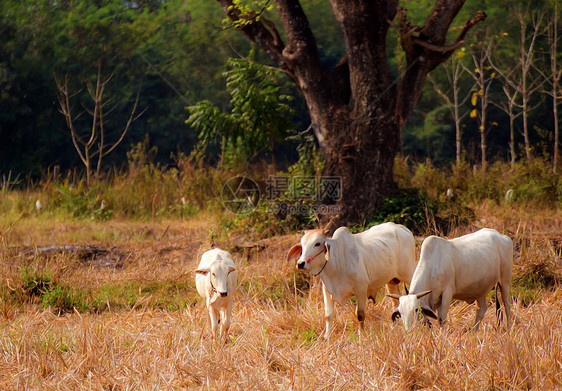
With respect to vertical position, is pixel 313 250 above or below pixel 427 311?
above

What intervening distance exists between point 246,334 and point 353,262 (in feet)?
3.58

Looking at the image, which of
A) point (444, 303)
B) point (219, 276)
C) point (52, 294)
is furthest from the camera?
point (52, 294)

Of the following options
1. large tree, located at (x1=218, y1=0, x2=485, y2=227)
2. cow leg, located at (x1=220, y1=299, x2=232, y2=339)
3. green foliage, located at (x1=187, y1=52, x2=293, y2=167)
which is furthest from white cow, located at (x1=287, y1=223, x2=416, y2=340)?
green foliage, located at (x1=187, y1=52, x2=293, y2=167)

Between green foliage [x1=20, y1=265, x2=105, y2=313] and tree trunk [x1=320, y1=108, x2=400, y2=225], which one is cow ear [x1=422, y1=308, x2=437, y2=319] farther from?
tree trunk [x1=320, y1=108, x2=400, y2=225]

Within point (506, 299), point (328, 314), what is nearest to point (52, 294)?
point (328, 314)

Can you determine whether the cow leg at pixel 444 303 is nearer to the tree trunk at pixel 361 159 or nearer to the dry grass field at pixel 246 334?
the dry grass field at pixel 246 334

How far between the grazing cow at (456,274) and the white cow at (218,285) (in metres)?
1.34

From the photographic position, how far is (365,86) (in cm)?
905

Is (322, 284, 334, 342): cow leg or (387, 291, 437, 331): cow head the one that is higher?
(387, 291, 437, 331): cow head

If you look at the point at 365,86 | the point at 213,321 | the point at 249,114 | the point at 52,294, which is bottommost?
the point at 52,294

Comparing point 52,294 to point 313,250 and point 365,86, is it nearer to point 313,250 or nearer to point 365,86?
point 313,250

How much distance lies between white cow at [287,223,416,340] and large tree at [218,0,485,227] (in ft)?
10.8

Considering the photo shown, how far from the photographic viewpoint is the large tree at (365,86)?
895cm

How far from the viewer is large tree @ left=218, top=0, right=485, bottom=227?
29.4ft
